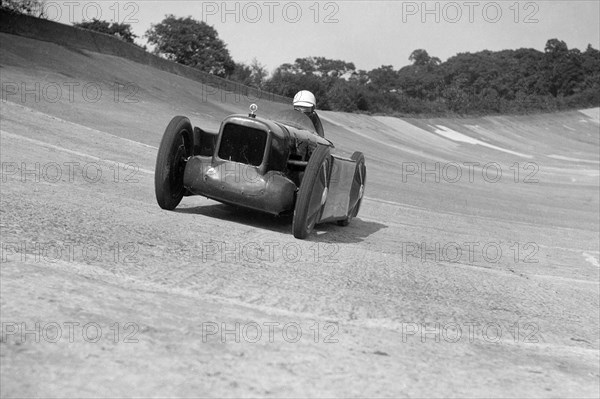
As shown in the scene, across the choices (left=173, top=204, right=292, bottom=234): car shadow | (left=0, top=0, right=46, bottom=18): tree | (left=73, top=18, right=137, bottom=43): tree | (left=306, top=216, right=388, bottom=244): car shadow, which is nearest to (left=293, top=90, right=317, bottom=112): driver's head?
(left=306, top=216, right=388, bottom=244): car shadow

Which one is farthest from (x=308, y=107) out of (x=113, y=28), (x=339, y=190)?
(x=113, y=28)

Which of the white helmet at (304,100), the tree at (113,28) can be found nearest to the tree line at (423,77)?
the tree at (113,28)

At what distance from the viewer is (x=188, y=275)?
465 cm

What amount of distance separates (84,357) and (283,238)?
4.25 metres

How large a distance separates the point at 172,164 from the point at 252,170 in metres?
0.89

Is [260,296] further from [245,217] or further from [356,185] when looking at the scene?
[356,185]

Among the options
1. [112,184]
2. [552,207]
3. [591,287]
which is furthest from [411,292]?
[552,207]

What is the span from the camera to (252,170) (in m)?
7.56

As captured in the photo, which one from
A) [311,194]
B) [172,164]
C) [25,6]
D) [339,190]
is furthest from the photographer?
[25,6]

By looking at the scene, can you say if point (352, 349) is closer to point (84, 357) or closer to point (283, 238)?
point (84, 357)

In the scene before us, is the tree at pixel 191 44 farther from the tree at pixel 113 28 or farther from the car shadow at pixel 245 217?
the car shadow at pixel 245 217

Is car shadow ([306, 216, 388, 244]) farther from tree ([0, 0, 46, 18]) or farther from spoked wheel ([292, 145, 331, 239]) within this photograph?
tree ([0, 0, 46, 18])

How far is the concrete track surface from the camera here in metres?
2.95

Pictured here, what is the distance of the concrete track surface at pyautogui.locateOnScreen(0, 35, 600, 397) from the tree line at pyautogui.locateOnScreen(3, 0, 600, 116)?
32120 millimetres
